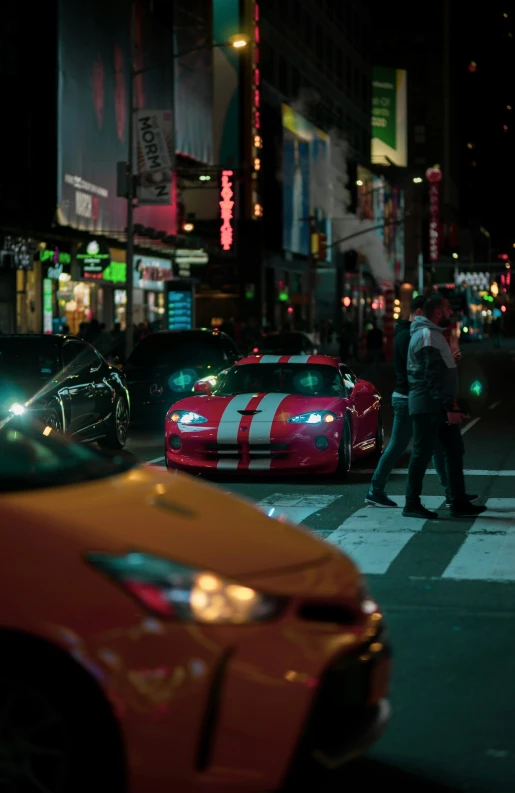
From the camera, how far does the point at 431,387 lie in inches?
405

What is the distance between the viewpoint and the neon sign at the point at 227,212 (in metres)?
53.1

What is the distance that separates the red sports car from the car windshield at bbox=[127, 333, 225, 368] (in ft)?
23.1

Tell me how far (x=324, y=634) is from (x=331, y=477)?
981 centimetres

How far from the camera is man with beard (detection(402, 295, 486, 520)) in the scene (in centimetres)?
1030

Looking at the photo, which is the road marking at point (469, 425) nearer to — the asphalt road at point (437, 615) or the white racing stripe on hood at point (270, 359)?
the asphalt road at point (437, 615)

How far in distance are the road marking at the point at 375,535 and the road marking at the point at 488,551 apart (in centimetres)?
45

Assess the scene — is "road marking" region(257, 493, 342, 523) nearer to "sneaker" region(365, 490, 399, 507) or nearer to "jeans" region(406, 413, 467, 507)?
"sneaker" region(365, 490, 399, 507)

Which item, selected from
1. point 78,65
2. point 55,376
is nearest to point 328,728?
point 55,376

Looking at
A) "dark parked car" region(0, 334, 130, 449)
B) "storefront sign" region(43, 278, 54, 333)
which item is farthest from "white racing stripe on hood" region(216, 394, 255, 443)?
"storefront sign" region(43, 278, 54, 333)

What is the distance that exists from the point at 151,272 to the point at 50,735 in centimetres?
4312

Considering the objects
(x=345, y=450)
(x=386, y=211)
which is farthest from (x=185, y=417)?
(x=386, y=211)

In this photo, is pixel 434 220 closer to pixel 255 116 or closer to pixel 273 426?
pixel 255 116

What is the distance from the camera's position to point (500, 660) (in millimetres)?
6148

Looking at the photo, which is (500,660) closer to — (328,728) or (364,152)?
(328,728)
